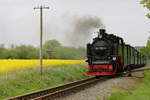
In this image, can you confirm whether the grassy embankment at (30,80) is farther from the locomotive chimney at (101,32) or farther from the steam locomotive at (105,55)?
the locomotive chimney at (101,32)

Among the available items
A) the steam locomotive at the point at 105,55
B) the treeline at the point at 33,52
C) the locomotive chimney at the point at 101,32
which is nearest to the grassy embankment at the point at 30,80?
the steam locomotive at the point at 105,55

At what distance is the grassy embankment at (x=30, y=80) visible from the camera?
12953 mm

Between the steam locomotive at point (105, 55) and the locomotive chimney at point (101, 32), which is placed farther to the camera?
the locomotive chimney at point (101, 32)

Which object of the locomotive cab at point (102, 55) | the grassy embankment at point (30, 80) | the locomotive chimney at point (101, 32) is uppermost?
the locomotive chimney at point (101, 32)

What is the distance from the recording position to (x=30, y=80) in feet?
51.8

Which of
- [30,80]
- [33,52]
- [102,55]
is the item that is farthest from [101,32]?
[33,52]

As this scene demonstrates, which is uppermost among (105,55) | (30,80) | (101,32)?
(101,32)

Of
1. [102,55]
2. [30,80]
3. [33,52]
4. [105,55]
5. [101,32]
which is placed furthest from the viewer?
[33,52]

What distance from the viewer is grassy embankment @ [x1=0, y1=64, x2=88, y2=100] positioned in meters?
13.0

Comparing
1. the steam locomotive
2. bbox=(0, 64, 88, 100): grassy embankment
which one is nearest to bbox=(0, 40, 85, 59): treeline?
bbox=(0, 64, 88, 100): grassy embankment

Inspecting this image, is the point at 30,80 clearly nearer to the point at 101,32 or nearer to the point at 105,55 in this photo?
the point at 105,55

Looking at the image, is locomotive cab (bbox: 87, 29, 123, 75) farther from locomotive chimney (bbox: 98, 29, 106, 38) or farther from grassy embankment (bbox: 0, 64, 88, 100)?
grassy embankment (bbox: 0, 64, 88, 100)

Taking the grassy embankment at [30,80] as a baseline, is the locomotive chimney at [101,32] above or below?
above

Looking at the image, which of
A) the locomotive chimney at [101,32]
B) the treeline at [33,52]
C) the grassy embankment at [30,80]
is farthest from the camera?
the treeline at [33,52]
